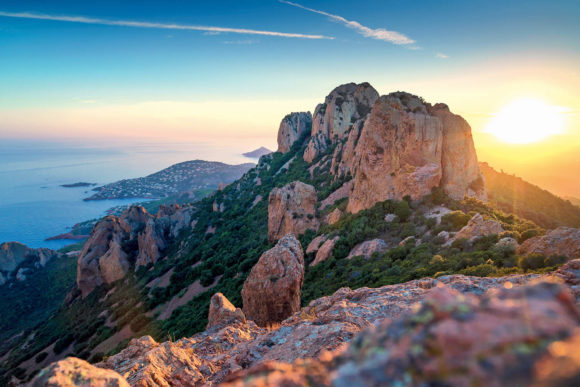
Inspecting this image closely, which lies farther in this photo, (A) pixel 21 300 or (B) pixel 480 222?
(A) pixel 21 300

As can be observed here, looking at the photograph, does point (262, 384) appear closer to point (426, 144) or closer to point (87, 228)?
point (426, 144)

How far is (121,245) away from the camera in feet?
160

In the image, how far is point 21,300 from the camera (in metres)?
59.1

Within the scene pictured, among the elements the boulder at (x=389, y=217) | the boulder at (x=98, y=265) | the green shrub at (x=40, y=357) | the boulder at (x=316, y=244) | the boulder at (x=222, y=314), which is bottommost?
the green shrub at (x=40, y=357)

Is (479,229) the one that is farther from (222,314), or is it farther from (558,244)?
(222,314)

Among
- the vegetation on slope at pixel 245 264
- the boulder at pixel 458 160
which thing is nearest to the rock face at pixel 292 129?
the vegetation on slope at pixel 245 264

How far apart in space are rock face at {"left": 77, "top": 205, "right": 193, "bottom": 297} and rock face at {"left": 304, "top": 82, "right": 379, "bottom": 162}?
3218 cm

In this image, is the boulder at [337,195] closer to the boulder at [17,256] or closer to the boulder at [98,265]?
the boulder at [98,265]

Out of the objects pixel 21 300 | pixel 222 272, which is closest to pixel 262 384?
pixel 222 272

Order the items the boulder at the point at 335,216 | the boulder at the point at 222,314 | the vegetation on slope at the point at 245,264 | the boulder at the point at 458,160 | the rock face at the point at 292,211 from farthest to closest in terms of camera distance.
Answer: the rock face at the point at 292,211 < the boulder at the point at 335,216 < the boulder at the point at 458,160 < the vegetation on slope at the point at 245,264 < the boulder at the point at 222,314

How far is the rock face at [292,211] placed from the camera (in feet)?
109

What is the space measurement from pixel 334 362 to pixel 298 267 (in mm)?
11769

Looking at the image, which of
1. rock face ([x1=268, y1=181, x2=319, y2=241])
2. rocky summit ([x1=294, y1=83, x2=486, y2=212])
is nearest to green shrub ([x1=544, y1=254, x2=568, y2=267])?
rocky summit ([x1=294, y1=83, x2=486, y2=212])

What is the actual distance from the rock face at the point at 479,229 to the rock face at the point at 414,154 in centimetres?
754
